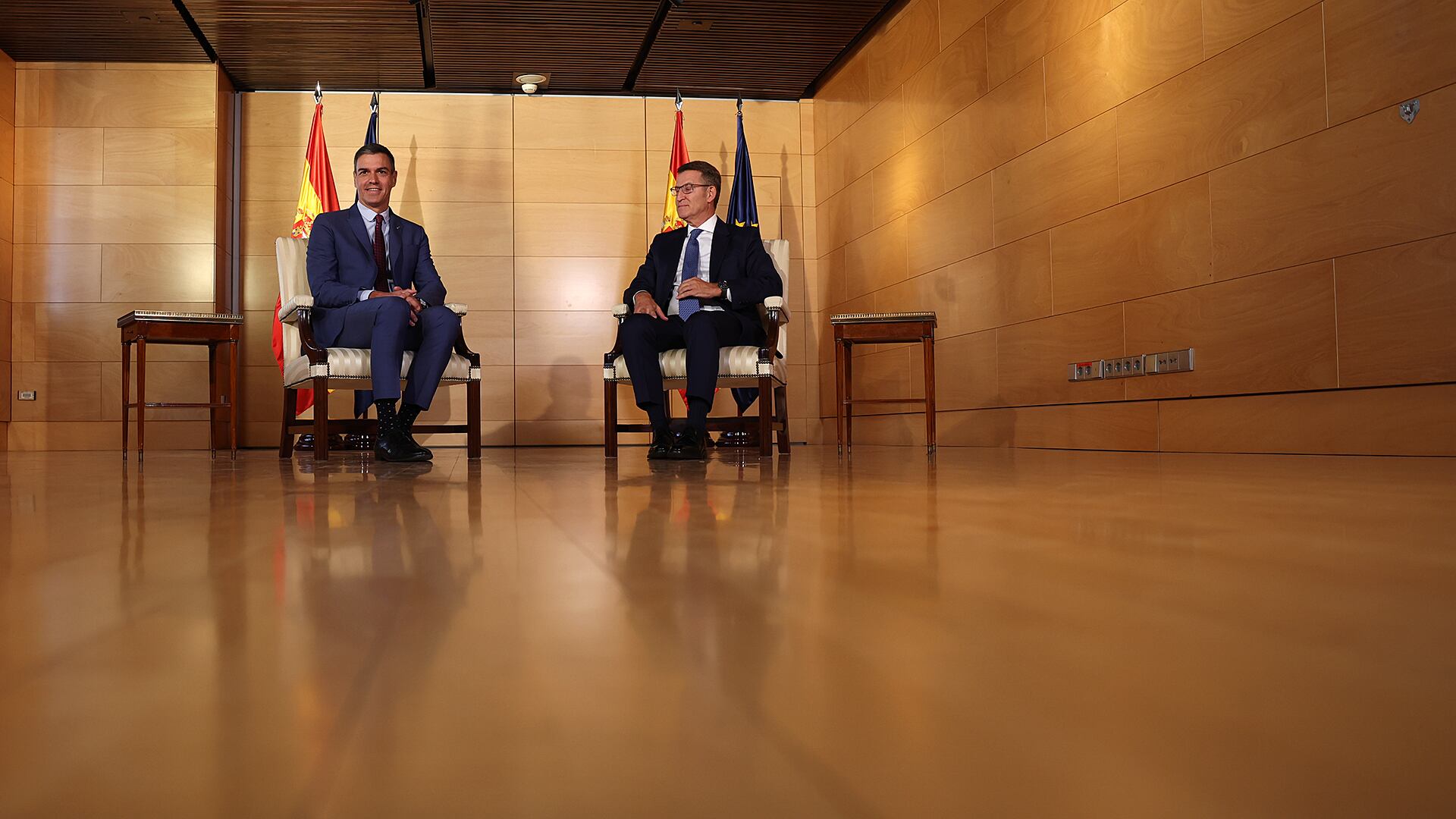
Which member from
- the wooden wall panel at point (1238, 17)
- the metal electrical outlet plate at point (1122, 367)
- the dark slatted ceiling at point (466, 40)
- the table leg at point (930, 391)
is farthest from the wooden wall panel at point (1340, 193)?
the dark slatted ceiling at point (466, 40)

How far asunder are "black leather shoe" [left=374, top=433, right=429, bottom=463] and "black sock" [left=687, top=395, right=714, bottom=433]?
36.6 inches

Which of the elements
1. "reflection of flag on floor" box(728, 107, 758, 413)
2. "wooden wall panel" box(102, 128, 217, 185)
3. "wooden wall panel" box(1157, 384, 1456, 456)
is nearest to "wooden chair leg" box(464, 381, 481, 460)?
"wooden wall panel" box(1157, 384, 1456, 456)

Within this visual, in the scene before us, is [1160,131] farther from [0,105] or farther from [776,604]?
[0,105]

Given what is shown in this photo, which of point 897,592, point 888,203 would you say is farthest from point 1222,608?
point 888,203

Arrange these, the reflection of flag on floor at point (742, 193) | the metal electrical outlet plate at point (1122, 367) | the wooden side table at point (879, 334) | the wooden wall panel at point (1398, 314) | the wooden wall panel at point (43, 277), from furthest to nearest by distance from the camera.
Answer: the reflection of flag on floor at point (742, 193) < the wooden wall panel at point (43, 277) < the wooden side table at point (879, 334) < the metal electrical outlet plate at point (1122, 367) < the wooden wall panel at point (1398, 314)

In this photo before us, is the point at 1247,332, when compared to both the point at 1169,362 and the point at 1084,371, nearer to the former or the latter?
the point at 1169,362

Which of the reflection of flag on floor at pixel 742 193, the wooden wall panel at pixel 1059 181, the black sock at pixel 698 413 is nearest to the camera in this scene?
the black sock at pixel 698 413

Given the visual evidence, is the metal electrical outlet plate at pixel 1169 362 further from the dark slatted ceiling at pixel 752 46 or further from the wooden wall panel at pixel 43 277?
the wooden wall panel at pixel 43 277

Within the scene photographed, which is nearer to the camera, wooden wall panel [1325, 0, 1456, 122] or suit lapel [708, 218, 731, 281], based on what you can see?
wooden wall panel [1325, 0, 1456, 122]

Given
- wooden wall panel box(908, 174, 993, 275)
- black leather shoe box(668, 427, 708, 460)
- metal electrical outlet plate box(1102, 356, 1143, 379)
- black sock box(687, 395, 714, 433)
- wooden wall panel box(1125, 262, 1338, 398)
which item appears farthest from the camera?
wooden wall panel box(908, 174, 993, 275)

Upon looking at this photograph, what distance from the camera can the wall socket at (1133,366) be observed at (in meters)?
4.06

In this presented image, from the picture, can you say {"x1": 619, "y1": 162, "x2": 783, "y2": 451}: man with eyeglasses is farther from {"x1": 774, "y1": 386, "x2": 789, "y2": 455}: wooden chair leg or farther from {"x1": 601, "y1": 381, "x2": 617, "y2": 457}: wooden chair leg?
{"x1": 774, "y1": 386, "x2": 789, "y2": 455}: wooden chair leg

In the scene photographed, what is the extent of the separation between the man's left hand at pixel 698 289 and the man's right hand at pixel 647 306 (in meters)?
0.11

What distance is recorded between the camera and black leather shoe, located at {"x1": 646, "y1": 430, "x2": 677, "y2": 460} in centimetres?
361
